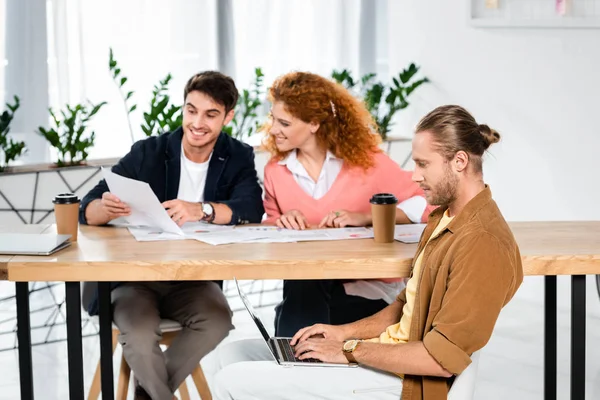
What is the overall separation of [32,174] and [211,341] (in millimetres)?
2021

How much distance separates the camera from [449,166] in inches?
78.5

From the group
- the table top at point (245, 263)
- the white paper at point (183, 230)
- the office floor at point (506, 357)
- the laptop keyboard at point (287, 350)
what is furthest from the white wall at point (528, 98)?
the laptop keyboard at point (287, 350)

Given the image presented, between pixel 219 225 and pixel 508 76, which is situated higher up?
pixel 508 76

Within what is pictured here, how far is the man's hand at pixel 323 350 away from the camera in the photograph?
6.75ft

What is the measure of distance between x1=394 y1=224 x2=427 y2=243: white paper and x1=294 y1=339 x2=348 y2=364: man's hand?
52 centimetres

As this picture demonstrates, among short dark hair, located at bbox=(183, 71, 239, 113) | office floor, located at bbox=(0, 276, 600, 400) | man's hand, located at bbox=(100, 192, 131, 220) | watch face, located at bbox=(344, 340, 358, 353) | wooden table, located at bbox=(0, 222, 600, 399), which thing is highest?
short dark hair, located at bbox=(183, 71, 239, 113)

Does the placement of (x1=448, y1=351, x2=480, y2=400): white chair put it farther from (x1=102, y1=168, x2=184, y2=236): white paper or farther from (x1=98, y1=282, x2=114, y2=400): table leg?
(x1=98, y1=282, x2=114, y2=400): table leg

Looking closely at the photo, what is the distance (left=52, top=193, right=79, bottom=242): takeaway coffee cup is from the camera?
250 centimetres

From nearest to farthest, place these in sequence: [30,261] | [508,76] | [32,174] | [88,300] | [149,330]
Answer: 1. [30,261]
2. [149,330]
3. [88,300]
4. [32,174]
5. [508,76]

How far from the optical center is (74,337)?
2328mm

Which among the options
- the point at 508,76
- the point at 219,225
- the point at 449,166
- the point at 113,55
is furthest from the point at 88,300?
the point at 508,76

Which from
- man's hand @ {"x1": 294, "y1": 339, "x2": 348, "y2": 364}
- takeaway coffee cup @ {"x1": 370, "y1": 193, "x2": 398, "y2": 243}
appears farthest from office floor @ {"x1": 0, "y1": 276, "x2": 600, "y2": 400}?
man's hand @ {"x1": 294, "y1": 339, "x2": 348, "y2": 364}

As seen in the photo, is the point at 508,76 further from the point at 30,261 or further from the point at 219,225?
the point at 30,261

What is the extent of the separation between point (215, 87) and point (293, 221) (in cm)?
59
